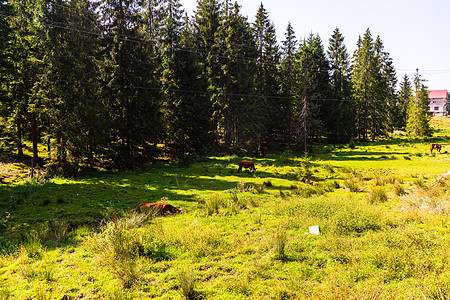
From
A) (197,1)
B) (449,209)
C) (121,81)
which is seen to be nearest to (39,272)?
(449,209)

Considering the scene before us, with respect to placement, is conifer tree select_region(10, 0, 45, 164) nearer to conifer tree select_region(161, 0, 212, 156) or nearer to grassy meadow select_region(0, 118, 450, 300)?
grassy meadow select_region(0, 118, 450, 300)

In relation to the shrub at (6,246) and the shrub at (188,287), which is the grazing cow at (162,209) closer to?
the shrub at (6,246)

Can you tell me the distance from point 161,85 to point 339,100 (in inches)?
1546

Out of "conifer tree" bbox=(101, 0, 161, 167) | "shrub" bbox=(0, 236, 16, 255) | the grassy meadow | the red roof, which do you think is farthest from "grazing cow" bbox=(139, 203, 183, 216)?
the red roof

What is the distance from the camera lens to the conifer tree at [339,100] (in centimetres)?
4828

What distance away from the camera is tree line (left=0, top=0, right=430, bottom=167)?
63.7ft

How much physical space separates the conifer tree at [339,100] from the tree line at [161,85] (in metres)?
0.22

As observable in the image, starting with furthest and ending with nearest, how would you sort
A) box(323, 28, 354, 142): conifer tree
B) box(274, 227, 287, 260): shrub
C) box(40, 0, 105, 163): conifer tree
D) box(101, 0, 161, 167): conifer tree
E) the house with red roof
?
the house with red roof, box(323, 28, 354, 142): conifer tree, box(101, 0, 161, 167): conifer tree, box(40, 0, 105, 163): conifer tree, box(274, 227, 287, 260): shrub

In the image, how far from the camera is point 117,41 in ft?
76.3

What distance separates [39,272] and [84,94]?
1927cm

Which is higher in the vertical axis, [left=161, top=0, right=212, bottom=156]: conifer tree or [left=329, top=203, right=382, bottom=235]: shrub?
[left=161, top=0, right=212, bottom=156]: conifer tree

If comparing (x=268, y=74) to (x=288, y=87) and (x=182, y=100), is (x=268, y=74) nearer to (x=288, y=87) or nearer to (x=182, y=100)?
(x=288, y=87)

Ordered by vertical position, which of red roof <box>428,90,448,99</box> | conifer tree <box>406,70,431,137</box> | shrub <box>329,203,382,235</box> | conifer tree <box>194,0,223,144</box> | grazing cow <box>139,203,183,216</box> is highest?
red roof <box>428,90,448,99</box>

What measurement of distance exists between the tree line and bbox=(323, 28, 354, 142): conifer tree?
220 mm
